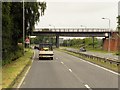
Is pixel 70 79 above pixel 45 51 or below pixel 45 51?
above

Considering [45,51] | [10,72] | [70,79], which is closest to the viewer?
[70,79]

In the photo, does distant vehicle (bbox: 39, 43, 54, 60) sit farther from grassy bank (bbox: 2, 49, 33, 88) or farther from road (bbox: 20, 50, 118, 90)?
road (bbox: 20, 50, 118, 90)

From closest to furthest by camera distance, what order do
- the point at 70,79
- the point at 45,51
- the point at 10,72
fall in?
A: the point at 70,79, the point at 10,72, the point at 45,51

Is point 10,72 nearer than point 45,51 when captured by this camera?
Yes

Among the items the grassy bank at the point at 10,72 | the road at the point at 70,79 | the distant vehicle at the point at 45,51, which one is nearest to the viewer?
the road at the point at 70,79

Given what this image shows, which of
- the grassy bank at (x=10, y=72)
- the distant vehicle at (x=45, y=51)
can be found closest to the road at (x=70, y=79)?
the grassy bank at (x=10, y=72)

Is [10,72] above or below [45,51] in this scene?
above

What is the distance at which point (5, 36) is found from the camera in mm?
32219

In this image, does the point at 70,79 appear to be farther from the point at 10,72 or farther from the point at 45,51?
the point at 45,51

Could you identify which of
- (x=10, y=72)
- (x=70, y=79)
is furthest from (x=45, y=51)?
(x=70, y=79)

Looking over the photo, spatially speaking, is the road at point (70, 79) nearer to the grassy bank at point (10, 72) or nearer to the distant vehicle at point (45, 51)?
the grassy bank at point (10, 72)

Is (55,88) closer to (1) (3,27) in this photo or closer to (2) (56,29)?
(1) (3,27)

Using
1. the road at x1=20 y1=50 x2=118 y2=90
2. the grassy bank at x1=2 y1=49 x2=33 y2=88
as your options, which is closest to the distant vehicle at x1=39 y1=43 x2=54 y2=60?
the grassy bank at x1=2 y1=49 x2=33 y2=88

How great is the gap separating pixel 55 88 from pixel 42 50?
118 ft
